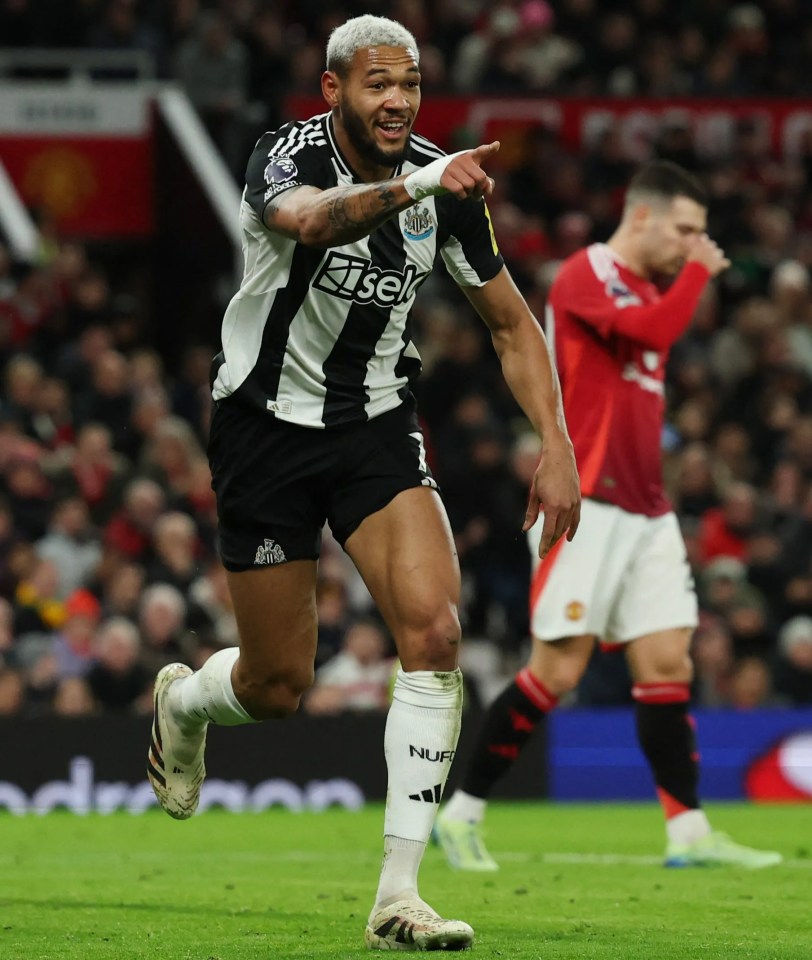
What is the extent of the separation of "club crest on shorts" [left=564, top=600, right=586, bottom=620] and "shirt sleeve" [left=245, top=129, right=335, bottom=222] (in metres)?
2.93

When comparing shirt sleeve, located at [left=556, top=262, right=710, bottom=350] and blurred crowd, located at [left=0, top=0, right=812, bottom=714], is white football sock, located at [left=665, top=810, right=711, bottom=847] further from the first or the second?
blurred crowd, located at [left=0, top=0, right=812, bottom=714]

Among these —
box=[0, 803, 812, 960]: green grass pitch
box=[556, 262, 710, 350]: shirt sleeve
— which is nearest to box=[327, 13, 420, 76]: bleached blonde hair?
box=[0, 803, 812, 960]: green grass pitch

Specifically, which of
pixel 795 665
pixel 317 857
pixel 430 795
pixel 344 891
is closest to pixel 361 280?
pixel 430 795

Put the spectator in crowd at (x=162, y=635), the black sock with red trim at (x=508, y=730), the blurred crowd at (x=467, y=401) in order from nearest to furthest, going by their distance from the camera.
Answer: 1. the black sock with red trim at (x=508, y=730)
2. the spectator in crowd at (x=162, y=635)
3. the blurred crowd at (x=467, y=401)

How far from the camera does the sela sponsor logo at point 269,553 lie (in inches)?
231

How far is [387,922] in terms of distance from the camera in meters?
5.10

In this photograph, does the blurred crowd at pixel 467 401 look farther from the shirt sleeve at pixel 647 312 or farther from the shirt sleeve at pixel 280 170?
the shirt sleeve at pixel 280 170

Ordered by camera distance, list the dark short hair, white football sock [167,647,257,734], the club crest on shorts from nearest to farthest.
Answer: white football sock [167,647,257,734] → the club crest on shorts → the dark short hair

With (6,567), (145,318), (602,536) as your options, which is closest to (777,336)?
(145,318)

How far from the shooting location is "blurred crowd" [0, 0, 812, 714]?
1256 centimetres

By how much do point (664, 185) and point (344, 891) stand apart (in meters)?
3.30

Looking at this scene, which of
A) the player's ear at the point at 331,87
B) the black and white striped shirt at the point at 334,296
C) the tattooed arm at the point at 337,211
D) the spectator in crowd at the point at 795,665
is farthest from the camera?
the spectator in crowd at the point at 795,665

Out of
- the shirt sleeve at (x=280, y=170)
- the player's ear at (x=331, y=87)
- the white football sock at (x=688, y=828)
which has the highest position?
the player's ear at (x=331, y=87)

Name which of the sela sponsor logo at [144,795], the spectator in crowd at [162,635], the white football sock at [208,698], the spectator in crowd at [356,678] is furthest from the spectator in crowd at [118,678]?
the white football sock at [208,698]
